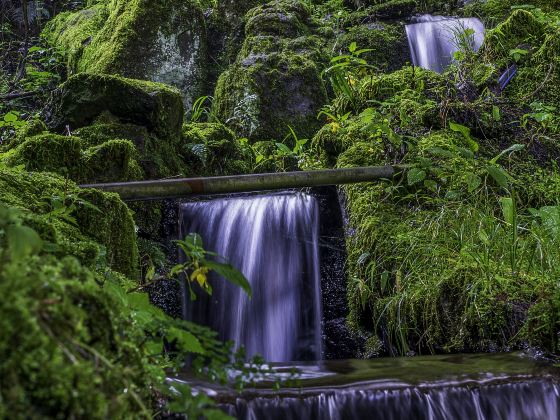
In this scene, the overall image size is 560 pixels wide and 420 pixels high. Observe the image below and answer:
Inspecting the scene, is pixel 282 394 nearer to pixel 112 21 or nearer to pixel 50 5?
pixel 112 21

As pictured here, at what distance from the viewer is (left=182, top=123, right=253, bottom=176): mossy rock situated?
5.97m

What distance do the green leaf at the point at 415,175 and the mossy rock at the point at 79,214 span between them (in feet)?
7.18

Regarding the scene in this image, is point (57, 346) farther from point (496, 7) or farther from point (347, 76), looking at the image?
point (496, 7)

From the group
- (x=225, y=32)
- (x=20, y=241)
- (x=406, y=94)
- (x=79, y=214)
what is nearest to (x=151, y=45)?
(x=225, y=32)

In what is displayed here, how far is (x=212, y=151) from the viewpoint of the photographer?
609cm

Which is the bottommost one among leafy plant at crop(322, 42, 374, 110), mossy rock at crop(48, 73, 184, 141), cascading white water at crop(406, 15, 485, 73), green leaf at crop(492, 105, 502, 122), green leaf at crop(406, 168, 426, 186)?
green leaf at crop(406, 168, 426, 186)

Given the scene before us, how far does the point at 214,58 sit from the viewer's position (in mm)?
10375

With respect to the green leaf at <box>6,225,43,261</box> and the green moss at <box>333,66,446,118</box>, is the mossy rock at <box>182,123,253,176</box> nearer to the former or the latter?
the green moss at <box>333,66,446,118</box>

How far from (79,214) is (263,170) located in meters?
3.58

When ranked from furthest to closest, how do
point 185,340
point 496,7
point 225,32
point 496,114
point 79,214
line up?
point 225,32
point 496,7
point 496,114
point 79,214
point 185,340

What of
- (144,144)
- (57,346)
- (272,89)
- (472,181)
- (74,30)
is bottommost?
(57,346)

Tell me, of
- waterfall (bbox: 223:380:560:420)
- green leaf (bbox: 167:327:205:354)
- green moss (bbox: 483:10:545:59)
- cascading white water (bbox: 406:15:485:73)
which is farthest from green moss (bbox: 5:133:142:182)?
cascading white water (bbox: 406:15:485:73)

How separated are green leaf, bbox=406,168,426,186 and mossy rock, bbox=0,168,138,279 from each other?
2187 mm

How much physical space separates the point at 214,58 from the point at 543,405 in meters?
8.80
